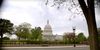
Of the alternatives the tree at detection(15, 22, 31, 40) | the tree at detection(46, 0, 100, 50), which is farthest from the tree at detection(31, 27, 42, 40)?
the tree at detection(46, 0, 100, 50)

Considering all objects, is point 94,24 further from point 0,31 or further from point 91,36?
point 0,31

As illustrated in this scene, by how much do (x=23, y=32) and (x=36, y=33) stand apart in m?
4.20

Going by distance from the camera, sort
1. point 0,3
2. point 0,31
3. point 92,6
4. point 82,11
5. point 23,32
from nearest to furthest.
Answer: point 0,3 → point 0,31 → point 92,6 → point 82,11 → point 23,32

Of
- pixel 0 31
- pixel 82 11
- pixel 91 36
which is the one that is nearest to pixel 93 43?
pixel 91 36

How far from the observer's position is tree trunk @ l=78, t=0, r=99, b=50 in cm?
675

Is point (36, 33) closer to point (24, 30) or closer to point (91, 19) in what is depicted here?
point (24, 30)

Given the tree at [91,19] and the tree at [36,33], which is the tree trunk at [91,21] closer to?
the tree at [91,19]

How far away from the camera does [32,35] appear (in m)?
65.2

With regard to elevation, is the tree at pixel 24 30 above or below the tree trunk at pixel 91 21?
above

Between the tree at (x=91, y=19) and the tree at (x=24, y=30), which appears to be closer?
the tree at (x=91, y=19)

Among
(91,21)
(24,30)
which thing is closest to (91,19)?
(91,21)

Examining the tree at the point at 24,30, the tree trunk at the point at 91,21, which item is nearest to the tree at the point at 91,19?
the tree trunk at the point at 91,21

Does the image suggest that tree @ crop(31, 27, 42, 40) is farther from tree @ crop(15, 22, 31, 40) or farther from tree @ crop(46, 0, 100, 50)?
tree @ crop(46, 0, 100, 50)

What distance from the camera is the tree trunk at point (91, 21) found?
22.2 ft
